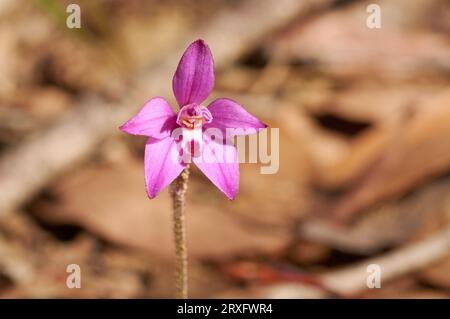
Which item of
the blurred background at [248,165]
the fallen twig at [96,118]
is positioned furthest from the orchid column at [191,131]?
the fallen twig at [96,118]

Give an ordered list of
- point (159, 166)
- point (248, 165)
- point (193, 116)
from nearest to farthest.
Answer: point (159, 166) → point (193, 116) → point (248, 165)

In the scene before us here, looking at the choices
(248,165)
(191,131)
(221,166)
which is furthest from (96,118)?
(221,166)

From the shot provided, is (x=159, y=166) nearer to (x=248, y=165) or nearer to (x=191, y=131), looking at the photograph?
(x=191, y=131)

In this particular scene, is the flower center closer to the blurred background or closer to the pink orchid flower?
the pink orchid flower

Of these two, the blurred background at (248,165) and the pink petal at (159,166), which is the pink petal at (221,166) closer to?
the pink petal at (159,166)

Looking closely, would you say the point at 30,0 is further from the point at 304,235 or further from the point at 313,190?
the point at 304,235

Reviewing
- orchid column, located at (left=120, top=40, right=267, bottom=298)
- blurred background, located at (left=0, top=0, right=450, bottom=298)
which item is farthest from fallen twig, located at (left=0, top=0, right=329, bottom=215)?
orchid column, located at (left=120, top=40, right=267, bottom=298)

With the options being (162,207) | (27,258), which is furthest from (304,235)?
(27,258)
